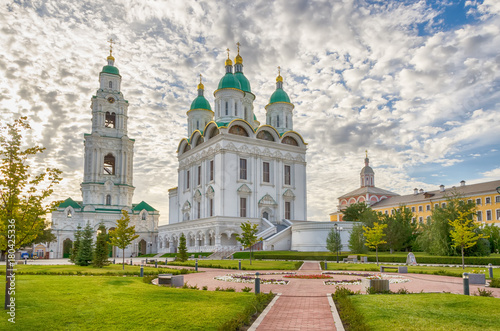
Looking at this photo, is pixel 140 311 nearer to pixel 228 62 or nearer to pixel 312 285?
pixel 312 285

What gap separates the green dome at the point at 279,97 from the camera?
208 feet

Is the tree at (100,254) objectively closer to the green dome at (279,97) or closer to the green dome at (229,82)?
the green dome at (229,82)

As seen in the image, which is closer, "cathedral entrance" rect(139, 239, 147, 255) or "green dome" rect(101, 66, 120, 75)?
"cathedral entrance" rect(139, 239, 147, 255)

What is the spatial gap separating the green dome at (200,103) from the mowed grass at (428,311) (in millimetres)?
56673

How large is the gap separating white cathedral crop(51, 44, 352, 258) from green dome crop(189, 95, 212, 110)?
161 millimetres

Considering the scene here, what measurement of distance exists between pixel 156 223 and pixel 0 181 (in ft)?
187

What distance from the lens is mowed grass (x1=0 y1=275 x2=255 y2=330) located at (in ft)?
29.1

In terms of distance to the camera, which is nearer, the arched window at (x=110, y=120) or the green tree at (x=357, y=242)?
the green tree at (x=357, y=242)

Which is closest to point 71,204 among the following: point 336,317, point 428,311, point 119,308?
point 119,308

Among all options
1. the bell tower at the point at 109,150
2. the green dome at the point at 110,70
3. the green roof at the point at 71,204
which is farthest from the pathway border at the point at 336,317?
the green dome at the point at 110,70

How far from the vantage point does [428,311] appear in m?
10.5

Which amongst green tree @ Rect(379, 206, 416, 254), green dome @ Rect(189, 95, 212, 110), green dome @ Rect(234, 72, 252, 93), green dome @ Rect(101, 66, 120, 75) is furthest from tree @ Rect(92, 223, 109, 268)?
green dome @ Rect(101, 66, 120, 75)

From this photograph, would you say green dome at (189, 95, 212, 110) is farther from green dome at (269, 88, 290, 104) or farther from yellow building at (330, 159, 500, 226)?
yellow building at (330, 159, 500, 226)

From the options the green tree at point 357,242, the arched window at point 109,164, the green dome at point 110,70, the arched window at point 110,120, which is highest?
the green dome at point 110,70
